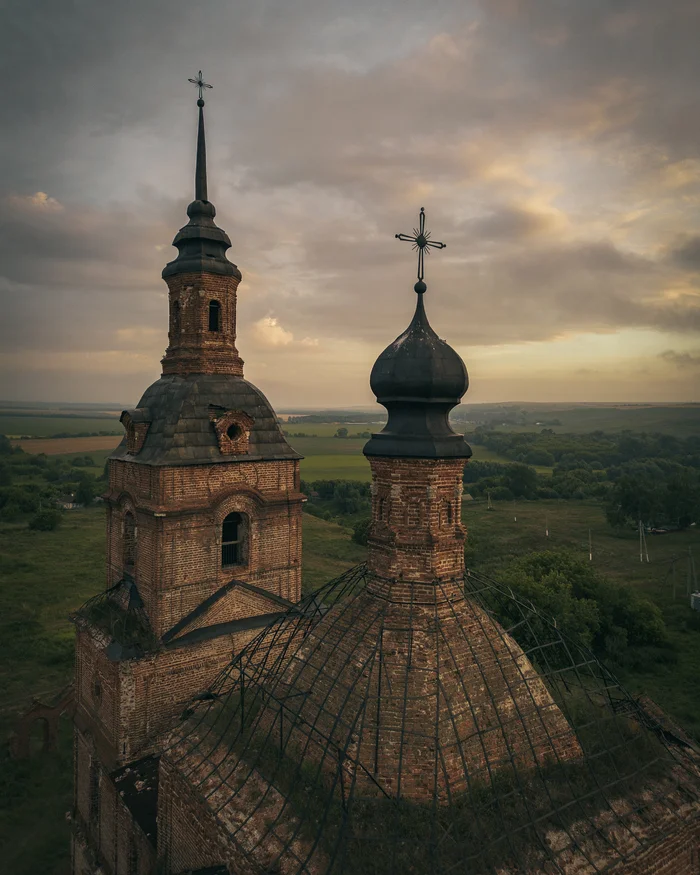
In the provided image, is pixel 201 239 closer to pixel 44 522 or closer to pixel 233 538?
pixel 233 538

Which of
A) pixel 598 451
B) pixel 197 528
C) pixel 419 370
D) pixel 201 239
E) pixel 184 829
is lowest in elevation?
pixel 598 451

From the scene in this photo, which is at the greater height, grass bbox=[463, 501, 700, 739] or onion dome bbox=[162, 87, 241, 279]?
onion dome bbox=[162, 87, 241, 279]

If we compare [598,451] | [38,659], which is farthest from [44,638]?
[598,451]

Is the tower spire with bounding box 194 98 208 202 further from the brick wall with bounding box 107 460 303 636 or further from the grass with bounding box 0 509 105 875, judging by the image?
the grass with bounding box 0 509 105 875

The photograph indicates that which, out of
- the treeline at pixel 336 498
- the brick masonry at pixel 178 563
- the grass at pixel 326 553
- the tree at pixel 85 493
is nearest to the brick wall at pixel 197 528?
the brick masonry at pixel 178 563

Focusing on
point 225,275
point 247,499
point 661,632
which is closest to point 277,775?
point 247,499

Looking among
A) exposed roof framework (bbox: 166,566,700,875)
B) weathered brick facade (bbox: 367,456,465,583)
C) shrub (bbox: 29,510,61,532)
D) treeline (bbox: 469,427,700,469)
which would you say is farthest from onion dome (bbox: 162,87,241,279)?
treeline (bbox: 469,427,700,469)
